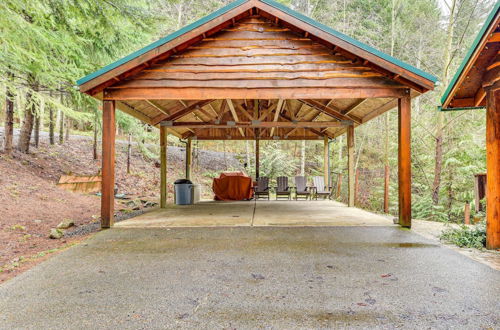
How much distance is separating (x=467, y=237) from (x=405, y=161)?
148 cm

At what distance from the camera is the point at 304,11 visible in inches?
671

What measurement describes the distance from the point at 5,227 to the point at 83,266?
3.44 metres

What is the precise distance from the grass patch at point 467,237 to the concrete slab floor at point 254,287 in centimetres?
39

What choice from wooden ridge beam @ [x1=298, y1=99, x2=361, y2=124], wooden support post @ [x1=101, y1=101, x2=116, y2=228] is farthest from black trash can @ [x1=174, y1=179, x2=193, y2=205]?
wooden ridge beam @ [x1=298, y1=99, x2=361, y2=124]

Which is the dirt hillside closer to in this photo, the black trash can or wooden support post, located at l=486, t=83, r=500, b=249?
the black trash can

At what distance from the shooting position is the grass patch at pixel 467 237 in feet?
13.7

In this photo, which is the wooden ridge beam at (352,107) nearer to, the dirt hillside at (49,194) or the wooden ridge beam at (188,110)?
the wooden ridge beam at (188,110)

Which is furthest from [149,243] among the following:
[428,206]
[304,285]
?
[428,206]

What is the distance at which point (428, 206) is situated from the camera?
10.4m

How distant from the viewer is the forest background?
5.81 meters

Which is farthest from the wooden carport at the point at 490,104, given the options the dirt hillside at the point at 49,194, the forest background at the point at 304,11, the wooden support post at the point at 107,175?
the dirt hillside at the point at 49,194

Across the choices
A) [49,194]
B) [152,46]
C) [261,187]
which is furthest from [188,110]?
[49,194]

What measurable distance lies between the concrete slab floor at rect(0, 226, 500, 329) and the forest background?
4.23 m

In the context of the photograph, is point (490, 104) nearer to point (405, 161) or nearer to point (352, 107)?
point (405, 161)
